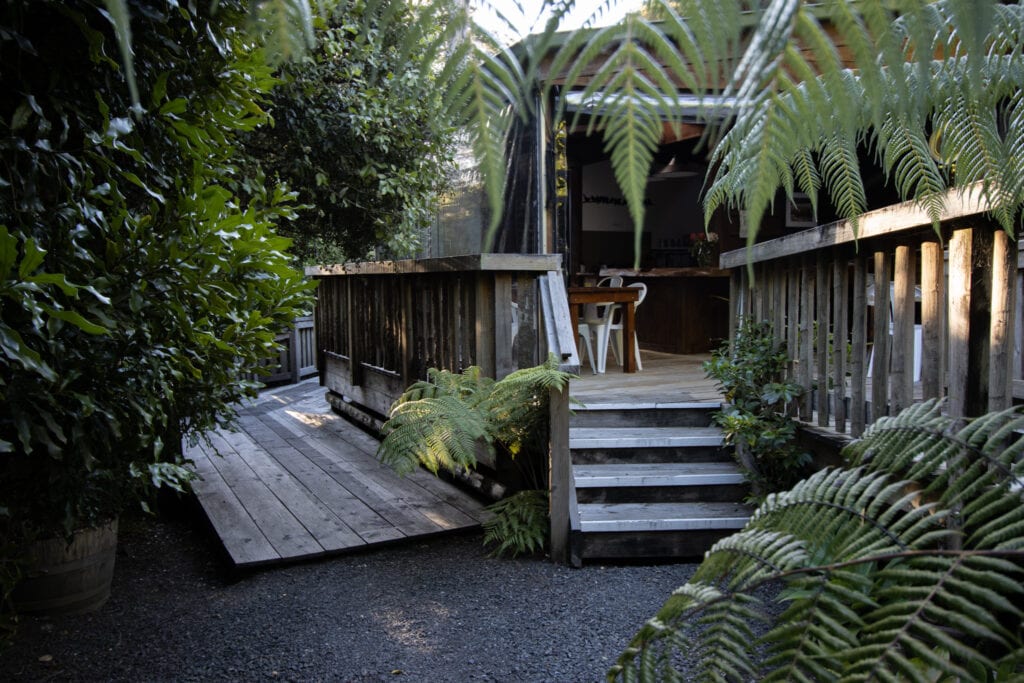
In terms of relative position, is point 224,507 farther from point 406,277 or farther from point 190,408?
point 406,277

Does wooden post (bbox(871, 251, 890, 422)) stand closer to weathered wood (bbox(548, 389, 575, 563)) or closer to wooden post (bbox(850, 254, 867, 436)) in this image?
wooden post (bbox(850, 254, 867, 436))

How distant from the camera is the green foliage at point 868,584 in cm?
70

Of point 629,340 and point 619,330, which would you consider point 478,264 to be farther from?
point 619,330

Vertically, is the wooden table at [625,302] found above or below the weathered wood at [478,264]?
below

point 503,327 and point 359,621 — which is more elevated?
point 503,327

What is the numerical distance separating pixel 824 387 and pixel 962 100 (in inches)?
97.0

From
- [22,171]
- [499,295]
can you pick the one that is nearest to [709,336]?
[499,295]

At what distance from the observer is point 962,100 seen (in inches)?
44.2

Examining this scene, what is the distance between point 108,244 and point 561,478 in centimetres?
207

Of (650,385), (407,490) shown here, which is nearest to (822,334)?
(650,385)

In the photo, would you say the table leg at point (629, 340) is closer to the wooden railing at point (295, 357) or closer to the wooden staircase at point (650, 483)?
the wooden staircase at point (650, 483)

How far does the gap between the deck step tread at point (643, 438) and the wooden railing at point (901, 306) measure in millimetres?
573

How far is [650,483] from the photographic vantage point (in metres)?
3.71

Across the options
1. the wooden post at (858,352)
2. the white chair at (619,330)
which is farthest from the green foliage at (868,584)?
the white chair at (619,330)
